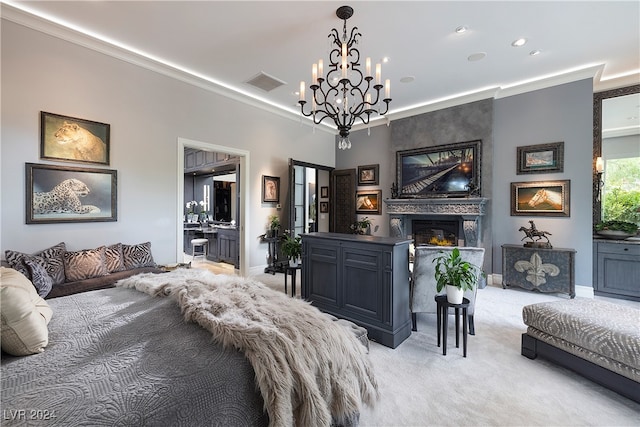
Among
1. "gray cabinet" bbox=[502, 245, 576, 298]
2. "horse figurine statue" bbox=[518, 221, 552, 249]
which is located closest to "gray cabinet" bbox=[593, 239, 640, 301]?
"gray cabinet" bbox=[502, 245, 576, 298]

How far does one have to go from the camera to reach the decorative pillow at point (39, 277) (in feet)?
8.50

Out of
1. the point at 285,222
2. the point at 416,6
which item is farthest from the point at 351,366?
the point at 285,222

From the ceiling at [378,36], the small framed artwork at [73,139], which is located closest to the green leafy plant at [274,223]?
the ceiling at [378,36]

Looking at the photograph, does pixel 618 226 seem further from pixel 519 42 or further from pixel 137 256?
pixel 137 256

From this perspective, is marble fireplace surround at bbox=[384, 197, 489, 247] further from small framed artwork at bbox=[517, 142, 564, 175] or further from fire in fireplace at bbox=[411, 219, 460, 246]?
small framed artwork at bbox=[517, 142, 564, 175]

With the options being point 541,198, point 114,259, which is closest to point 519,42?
point 541,198

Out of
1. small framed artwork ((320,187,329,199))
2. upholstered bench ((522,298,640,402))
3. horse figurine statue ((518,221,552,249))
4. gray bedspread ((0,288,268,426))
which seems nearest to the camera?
gray bedspread ((0,288,268,426))

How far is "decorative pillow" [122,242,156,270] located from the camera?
11.3 feet

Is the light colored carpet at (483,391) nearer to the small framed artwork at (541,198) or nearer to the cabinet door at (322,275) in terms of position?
the cabinet door at (322,275)

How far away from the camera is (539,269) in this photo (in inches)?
168

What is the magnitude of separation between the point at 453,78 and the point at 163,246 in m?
5.33

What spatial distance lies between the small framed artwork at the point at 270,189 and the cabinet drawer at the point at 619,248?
555 cm

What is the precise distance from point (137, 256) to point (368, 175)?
501 centimetres

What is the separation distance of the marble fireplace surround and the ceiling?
2105 mm
